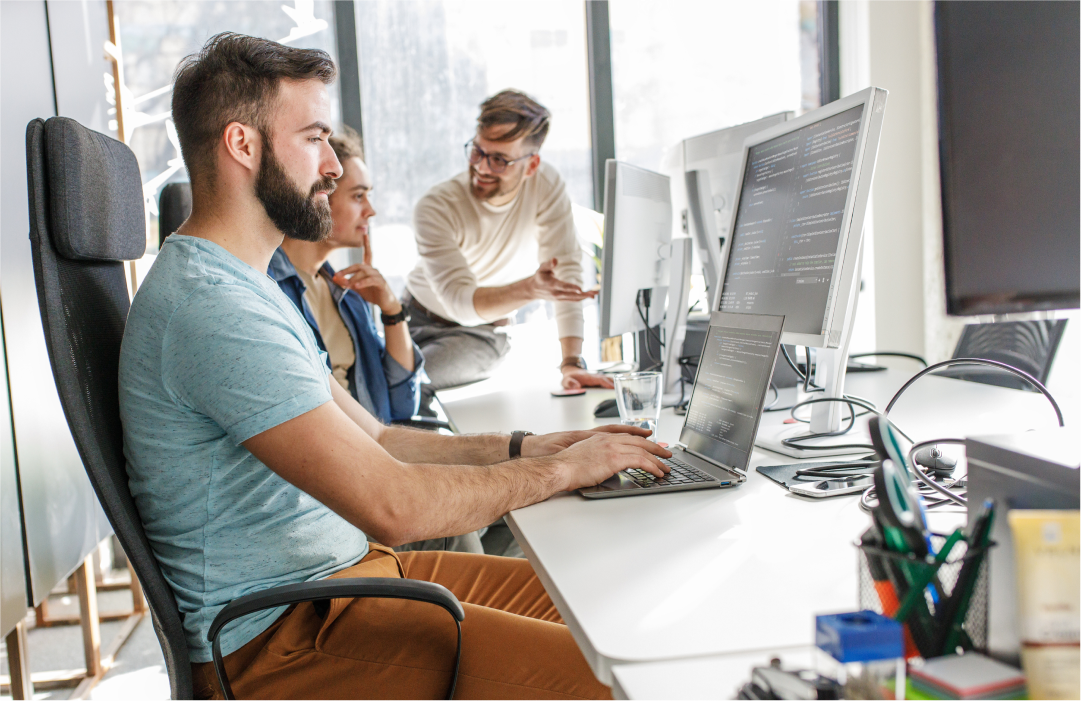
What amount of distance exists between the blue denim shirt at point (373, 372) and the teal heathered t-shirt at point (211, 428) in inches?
40.3

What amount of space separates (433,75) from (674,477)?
10.7 ft

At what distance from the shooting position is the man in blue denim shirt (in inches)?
82.0

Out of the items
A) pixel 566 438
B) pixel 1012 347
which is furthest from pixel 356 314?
pixel 1012 347

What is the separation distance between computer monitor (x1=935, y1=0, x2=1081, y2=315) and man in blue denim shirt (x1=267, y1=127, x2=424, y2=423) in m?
1.60

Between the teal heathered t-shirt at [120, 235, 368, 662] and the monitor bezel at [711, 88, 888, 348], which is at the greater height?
the monitor bezel at [711, 88, 888, 348]

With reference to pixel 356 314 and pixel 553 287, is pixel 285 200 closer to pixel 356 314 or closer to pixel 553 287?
pixel 356 314

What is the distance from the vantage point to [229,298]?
974mm

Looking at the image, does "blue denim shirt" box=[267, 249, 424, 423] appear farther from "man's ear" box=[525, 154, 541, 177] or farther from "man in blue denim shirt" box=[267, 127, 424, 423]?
"man's ear" box=[525, 154, 541, 177]

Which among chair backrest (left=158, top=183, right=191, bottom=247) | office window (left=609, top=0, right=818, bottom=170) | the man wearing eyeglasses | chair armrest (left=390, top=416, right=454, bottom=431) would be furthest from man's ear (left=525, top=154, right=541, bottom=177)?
office window (left=609, top=0, right=818, bottom=170)

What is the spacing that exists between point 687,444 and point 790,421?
299 mm

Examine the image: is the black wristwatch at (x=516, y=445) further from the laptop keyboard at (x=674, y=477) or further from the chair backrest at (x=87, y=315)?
the chair backrest at (x=87, y=315)

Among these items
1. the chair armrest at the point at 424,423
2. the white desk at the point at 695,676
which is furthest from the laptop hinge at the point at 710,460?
the chair armrest at the point at 424,423

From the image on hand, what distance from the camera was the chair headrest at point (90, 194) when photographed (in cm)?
96

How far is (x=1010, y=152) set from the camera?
715 millimetres
